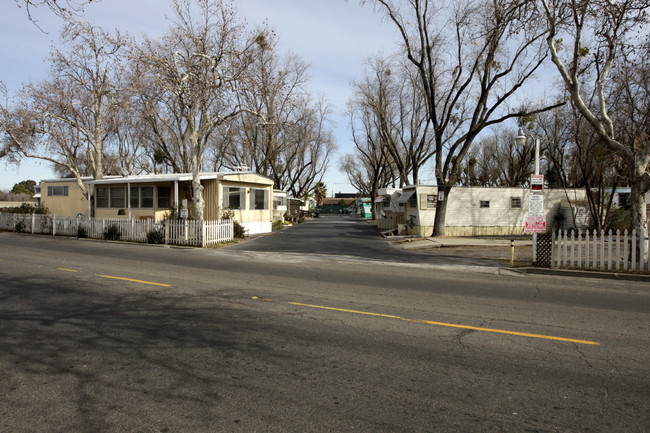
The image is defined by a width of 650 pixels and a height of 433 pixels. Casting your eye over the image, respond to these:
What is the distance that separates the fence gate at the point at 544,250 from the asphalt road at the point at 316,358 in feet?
10.5

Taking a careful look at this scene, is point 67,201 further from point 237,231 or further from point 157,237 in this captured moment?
point 237,231

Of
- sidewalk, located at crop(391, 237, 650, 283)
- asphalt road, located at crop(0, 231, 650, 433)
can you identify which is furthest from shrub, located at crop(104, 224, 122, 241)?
sidewalk, located at crop(391, 237, 650, 283)

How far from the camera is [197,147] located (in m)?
19.8

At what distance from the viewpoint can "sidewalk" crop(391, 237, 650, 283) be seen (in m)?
11.0

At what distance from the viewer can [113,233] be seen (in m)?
20.9

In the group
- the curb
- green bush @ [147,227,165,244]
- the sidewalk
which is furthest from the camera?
green bush @ [147,227,165,244]

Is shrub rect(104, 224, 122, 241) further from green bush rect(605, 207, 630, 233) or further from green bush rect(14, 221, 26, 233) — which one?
green bush rect(605, 207, 630, 233)

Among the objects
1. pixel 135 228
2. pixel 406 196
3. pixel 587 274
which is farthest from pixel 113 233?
pixel 587 274

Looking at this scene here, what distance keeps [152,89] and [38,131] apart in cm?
934

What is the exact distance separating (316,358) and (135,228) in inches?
715

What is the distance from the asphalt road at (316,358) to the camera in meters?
3.41

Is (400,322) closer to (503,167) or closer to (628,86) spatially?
(628,86)

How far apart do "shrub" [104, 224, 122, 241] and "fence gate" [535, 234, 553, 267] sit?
735 inches

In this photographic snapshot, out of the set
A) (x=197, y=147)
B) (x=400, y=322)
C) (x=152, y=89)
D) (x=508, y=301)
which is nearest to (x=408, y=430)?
(x=400, y=322)
